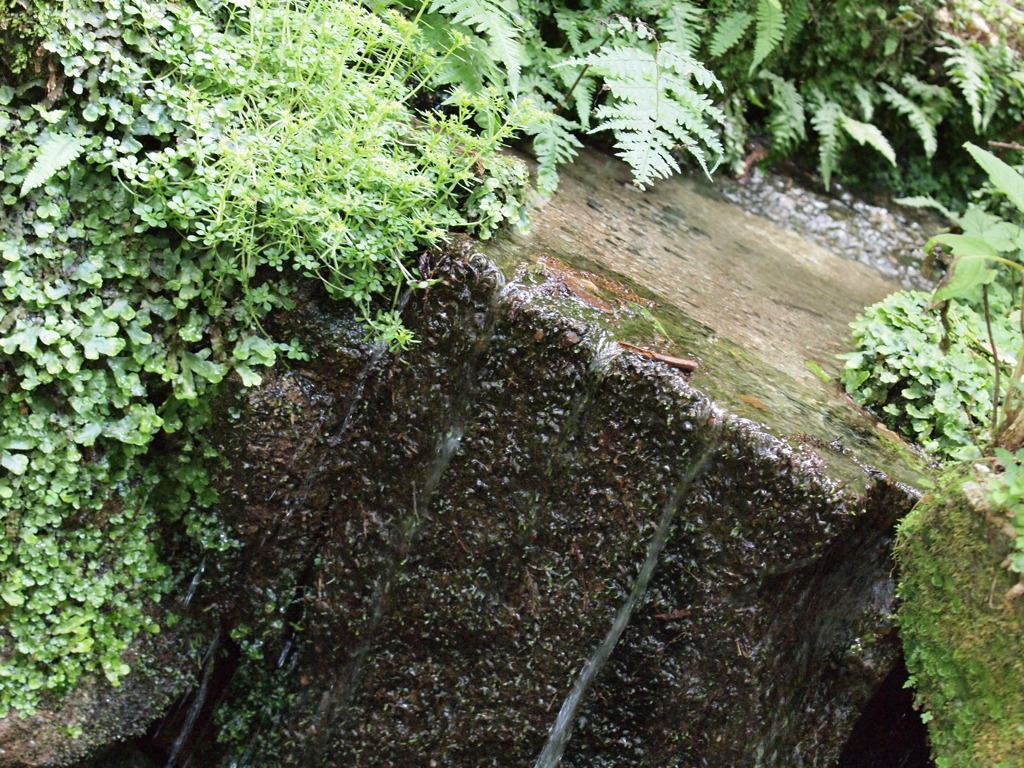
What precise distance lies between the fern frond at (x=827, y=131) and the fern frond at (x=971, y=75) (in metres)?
0.66

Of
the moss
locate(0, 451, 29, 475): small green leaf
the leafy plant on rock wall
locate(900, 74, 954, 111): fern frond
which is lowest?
locate(0, 451, 29, 475): small green leaf

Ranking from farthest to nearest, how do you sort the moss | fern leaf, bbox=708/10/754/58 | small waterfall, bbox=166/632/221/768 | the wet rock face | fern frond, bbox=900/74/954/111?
fern frond, bbox=900/74/954/111 < fern leaf, bbox=708/10/754/58 < small waterfall, bbox=166/632/221/768 < the wet rock face < the moss

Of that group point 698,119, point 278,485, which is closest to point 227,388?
point 278,485

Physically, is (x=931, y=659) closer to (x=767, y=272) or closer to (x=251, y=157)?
(x=767, y=272)

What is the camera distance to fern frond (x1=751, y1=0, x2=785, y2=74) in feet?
14.4

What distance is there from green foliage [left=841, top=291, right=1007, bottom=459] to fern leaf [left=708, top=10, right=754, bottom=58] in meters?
1.76

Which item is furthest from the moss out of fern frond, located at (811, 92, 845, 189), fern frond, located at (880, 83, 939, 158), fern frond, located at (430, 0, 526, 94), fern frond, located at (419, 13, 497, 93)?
fern frond, located at (880, 83, 939, 158)

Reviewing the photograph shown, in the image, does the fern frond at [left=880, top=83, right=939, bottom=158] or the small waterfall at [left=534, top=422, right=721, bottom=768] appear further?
the fern frond at [left=880, top=83, right=939, bottom=158]

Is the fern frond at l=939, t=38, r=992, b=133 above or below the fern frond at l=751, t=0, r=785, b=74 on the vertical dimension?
above

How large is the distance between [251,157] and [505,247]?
0.85m

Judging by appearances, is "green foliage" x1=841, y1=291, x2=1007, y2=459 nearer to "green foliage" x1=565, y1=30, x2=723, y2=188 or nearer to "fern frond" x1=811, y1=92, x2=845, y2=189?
"green foliage" x1=565, y1=30, x2=723, y2=188

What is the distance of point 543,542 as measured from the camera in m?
2.73

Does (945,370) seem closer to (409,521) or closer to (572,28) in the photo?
(409,521)

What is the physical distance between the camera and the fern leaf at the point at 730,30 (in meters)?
4.37
